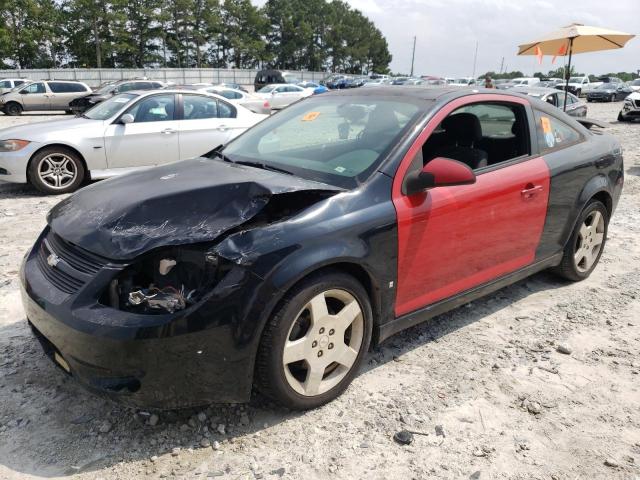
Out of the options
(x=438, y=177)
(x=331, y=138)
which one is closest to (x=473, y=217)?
(x=438, y=177)

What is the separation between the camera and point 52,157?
7371 mm

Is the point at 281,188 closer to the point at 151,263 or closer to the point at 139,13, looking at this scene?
the point at 151,263

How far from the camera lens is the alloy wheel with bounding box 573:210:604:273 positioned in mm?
4445

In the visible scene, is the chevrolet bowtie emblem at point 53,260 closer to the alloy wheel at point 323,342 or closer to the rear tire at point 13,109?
the alloy wheel at point 323,342

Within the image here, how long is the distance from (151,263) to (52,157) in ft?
19.0

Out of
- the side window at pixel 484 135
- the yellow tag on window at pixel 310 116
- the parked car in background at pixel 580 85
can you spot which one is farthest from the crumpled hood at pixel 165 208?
the parked car in background at pixel 580 85

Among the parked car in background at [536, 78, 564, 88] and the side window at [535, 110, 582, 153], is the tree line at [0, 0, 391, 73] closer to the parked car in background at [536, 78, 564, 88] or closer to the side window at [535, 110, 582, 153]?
the parked car in background at [536, 78, 564, 88]

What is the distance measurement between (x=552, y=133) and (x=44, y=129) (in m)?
6.51

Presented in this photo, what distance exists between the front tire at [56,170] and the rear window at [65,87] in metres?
19.1

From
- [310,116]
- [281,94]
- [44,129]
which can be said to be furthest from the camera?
[281,94]

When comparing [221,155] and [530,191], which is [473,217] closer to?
[530,191]

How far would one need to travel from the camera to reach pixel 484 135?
161 inches

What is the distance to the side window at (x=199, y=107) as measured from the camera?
8.23 m

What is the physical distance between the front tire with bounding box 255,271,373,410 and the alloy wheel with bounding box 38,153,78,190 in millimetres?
6048
